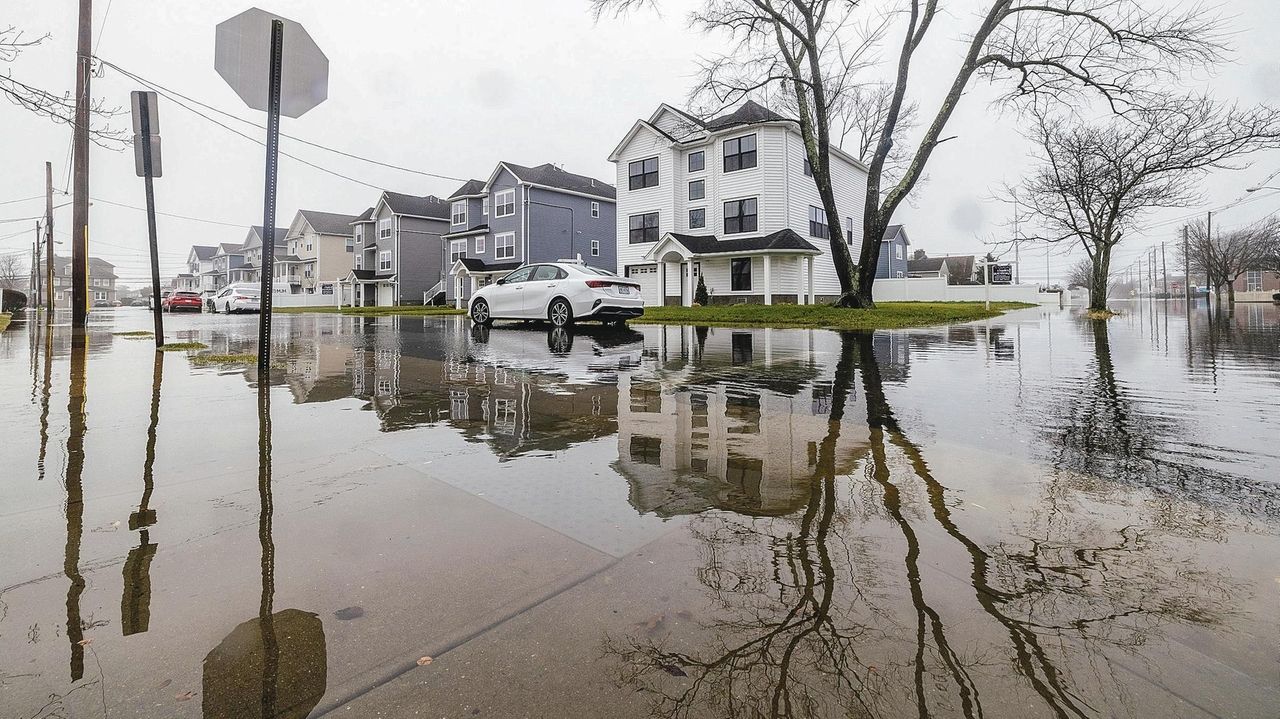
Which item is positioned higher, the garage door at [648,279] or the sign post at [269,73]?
the garage door at [648,279]

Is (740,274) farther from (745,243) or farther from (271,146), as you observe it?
(271,146)

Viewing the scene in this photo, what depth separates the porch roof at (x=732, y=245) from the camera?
3170 centimetres

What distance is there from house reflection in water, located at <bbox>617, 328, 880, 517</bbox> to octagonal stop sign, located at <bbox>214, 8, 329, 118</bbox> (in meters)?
4.79

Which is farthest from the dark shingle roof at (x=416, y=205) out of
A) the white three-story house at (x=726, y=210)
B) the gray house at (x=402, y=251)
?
the white three-story house at (x=726, y=210)

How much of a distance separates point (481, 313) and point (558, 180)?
3181 centimetres

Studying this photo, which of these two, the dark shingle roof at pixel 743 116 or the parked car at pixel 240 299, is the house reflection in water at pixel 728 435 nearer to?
the dark shingle roof at pixel 743 116

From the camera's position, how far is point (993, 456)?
146 inches

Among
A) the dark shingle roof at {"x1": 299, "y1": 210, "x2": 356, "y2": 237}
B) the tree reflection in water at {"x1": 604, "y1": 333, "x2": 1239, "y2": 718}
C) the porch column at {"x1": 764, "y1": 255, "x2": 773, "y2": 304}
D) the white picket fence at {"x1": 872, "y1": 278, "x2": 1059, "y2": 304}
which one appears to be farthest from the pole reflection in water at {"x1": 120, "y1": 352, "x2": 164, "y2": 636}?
the dark shingle roof at {"x1": 299, "y1": 210, "x2": 356, "y2": 237}

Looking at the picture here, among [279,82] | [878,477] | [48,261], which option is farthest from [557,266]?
[48,261]

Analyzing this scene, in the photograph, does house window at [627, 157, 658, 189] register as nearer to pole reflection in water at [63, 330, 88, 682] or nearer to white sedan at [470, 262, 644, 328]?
white sedan at [470, 262, 644, 328]

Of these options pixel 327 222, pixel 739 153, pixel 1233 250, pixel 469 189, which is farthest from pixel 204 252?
pixel 1233 250

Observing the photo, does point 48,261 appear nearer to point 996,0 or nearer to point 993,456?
point 993,456

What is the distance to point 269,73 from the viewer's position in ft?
22.2

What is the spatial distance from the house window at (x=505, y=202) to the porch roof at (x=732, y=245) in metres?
14.6
